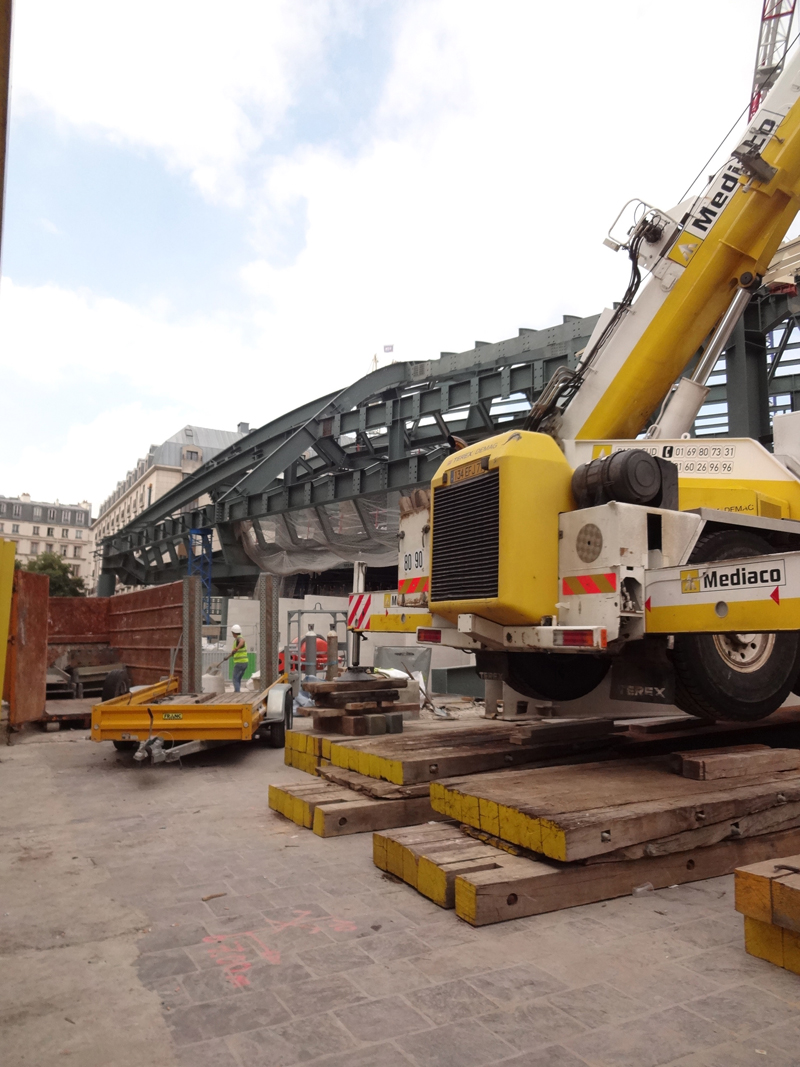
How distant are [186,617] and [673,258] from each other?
24.6 ft

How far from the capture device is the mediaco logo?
4.00 m

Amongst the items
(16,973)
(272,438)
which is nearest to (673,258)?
(16,973)

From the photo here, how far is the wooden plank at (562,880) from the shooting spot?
348cm

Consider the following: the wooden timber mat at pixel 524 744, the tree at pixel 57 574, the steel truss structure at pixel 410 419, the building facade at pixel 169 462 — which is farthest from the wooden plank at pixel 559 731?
the building facade at pixel 169 462

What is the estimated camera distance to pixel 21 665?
10.8m

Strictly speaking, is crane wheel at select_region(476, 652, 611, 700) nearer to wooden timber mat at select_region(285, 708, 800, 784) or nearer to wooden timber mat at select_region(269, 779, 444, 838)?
wooden timber mat at select_region(285, 708, 800, 784)

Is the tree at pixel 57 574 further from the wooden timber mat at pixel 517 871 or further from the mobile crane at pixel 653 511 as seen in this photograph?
the wooden timber mat at pixel 517 871

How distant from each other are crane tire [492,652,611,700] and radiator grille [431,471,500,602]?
40.1 inches

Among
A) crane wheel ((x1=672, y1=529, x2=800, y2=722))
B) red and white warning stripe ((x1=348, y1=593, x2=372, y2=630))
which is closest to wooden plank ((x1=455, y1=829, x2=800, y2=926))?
crane wheel ((x1=672, y1=529, x2=800, y2=722))

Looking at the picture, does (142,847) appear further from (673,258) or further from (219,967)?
(673,258)

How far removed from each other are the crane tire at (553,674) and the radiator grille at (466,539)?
3.35 feet

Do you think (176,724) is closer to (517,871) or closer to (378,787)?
(378,787)

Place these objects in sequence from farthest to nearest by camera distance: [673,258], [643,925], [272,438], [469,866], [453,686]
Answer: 1. [272,438]
2. [453,686]
3. [673,258]
4. [469,866]
5. [643,925]

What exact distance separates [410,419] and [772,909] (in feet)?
45.6
